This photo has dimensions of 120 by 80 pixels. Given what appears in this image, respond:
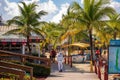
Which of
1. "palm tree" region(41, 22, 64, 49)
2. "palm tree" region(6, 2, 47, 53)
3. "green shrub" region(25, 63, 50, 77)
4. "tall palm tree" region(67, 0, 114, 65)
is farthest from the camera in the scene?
"palm tree" region(41, 22, 64, 49)

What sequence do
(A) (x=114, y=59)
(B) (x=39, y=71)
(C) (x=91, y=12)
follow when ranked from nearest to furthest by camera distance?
(A) (x=114, y=59) → (B) (x=39, y=71) → (C) (x=91, y=12)

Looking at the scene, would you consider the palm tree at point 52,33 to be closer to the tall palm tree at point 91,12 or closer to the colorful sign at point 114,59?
the tall palm tree at point 91,12

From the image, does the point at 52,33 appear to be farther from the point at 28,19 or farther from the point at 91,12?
the point at 91,12

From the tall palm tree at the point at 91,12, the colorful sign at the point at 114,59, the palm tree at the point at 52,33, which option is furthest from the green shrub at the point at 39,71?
the palm tree at the point at 52,33

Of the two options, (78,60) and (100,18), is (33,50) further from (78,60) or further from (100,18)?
(100,18)

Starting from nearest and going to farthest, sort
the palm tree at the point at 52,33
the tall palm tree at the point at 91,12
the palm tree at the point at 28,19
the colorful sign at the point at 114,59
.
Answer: the colorful sign at the point at 114,59 < the tall palm tree at the point at 91,12 < the palm tree at the point at 28,19 < the palm tree at the point at 52,33

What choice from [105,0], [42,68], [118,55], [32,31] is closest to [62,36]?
[32,31]

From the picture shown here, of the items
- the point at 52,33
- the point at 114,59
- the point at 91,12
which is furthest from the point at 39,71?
the point at 52,33

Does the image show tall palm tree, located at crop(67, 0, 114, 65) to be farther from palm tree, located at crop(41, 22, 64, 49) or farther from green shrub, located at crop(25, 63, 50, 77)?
green shrub, located at crop(25, 63, 50, 77)

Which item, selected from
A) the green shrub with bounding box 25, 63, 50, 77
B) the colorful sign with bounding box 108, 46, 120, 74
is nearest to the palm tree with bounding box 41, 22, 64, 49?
the green shrub with bounding box 25, 63, 50, 77

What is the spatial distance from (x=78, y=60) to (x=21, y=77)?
→ 1110 inches

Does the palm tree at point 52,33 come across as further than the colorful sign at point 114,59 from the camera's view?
Yes

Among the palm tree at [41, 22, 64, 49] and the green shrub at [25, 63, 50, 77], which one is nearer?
the green shrub at [25, 63, 50, 77]

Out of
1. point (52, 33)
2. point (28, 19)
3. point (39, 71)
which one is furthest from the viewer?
point (52, 33)
